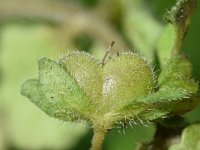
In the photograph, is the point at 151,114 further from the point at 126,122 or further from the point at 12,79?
the point at 12,79

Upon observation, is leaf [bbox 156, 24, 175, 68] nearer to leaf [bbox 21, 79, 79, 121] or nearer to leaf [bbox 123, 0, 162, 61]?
leaf [bbox 21, 79, 79, 121]

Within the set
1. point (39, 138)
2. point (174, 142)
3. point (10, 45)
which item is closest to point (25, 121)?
point (39, 138)

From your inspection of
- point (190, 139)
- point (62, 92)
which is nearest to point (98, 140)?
point (62, 92)

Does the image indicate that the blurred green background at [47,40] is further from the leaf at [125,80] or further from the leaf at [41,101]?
the leaf at [125,80]

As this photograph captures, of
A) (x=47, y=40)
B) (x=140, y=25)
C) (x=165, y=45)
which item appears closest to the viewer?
(x=165, y=45)

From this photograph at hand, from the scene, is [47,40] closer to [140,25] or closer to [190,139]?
[140,25]

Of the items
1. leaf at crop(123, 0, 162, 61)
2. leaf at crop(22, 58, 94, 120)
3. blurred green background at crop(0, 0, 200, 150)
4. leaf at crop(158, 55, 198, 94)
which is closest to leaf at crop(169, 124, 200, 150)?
leaf at crop(158, 55, 198, 94)

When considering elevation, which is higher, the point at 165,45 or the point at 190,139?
the point at 165,45
